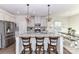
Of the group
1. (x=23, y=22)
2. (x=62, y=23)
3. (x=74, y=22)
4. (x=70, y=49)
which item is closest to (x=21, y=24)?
(x=23, y=22)

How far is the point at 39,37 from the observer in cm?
568

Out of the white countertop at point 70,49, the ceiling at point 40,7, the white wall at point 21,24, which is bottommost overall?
the white countertop at point 70,49

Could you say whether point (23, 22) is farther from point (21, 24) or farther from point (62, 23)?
point (62, 23)

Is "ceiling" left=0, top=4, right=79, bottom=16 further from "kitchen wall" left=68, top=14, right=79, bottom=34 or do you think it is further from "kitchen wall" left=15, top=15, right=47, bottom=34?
"kitchen wall" left=15, top=15, right=47, bottom=34

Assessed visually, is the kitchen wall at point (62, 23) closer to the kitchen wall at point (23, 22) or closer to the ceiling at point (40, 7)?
the kitchen wall at point (23, 22)

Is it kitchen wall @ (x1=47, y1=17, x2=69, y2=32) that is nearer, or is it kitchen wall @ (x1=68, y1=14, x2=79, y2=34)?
kitchen wall @ (x1=68, y1=14, x2=79, y2=34)

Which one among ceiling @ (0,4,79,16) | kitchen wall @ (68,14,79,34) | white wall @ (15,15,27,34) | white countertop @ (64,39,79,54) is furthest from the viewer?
white wall @ (15,15,27,34)

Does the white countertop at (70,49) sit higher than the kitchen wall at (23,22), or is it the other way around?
the kitchen wall at (23,22)

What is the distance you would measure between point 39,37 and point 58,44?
1215 millimetres

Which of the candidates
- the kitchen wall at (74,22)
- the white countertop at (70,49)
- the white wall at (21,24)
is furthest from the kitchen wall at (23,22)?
the white countertop at (70,49)

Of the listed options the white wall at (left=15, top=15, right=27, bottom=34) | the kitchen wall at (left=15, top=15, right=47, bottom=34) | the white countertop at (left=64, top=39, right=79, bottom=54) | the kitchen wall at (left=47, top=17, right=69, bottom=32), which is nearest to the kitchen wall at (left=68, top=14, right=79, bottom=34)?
the kitchen wall at (left=47, top=17, right=69, bottom=32)

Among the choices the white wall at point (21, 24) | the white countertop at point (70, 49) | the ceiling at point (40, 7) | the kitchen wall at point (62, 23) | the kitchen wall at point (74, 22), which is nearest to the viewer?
the ceiling at point (40, 7)
